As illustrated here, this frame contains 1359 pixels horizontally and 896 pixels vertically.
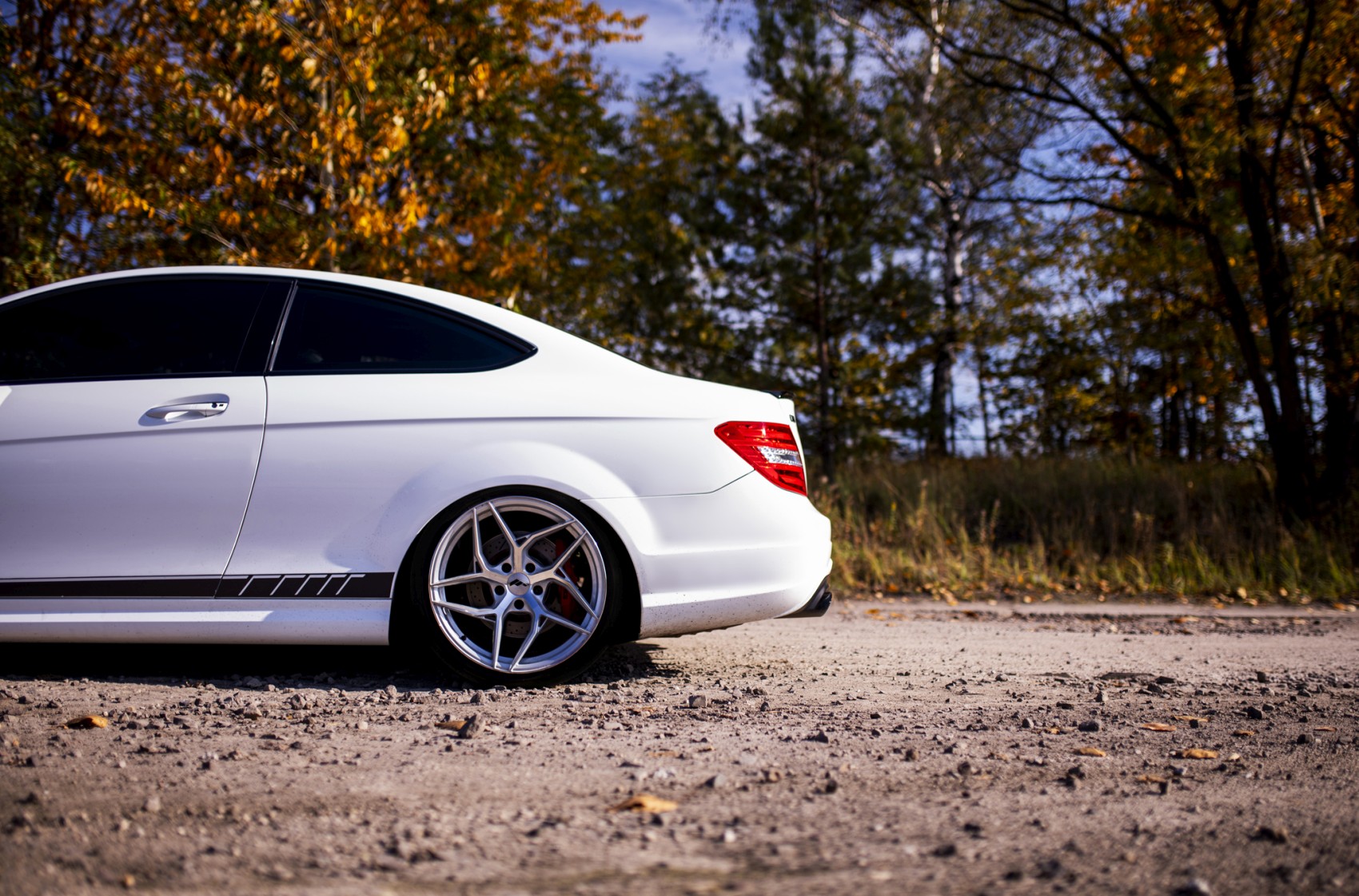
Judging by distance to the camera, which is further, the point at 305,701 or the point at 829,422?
the point at 829,422

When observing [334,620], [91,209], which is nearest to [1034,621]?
[334,620]

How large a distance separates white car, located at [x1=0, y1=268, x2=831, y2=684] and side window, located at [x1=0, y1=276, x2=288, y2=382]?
10 centimetres

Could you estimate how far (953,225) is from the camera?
19.8m

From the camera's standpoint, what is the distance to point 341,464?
3689 millimetres

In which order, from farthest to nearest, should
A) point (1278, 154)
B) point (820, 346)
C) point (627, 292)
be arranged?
point (627, 292)
point (820, 346)
point (1278, 154)

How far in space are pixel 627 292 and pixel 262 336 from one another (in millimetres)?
16045

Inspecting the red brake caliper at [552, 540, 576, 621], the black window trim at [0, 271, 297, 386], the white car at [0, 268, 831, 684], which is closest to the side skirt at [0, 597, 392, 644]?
the white car at [0, 268, 831, 684]

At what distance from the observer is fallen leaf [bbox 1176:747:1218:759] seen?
2930 millimetres

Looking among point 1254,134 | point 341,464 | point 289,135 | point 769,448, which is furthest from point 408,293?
point 1254,134

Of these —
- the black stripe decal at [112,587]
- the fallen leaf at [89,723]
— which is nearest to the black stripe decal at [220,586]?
the black stripe decal at [112,587]

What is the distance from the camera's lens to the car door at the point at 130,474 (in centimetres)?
369

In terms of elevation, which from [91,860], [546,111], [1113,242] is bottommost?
[91,860]

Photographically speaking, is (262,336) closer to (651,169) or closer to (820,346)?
(820,346)

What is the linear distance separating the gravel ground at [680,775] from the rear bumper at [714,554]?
1.10ft
